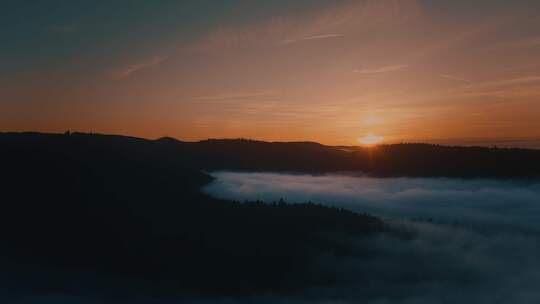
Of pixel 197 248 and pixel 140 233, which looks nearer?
pixel 197 248

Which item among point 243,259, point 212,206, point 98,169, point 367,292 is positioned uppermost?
point 98,169

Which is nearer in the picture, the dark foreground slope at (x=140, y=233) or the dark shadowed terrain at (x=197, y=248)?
the dark shadowed terrain at (x=197, y=248)

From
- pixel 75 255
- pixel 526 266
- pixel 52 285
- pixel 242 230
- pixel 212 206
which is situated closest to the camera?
pixel 52 285

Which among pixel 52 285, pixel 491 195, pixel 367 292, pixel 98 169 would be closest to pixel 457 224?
pixel 491 195

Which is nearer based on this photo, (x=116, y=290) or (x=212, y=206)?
(x=116, y=290)

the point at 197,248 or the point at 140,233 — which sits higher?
the point at 140,233

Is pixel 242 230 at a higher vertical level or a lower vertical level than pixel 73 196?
lower

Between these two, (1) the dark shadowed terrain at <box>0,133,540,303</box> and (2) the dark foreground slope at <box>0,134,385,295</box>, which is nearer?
(1) the dark shadowed terrain at <box>0,133,540,303</box>

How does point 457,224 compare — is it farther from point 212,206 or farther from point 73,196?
point 73,196
